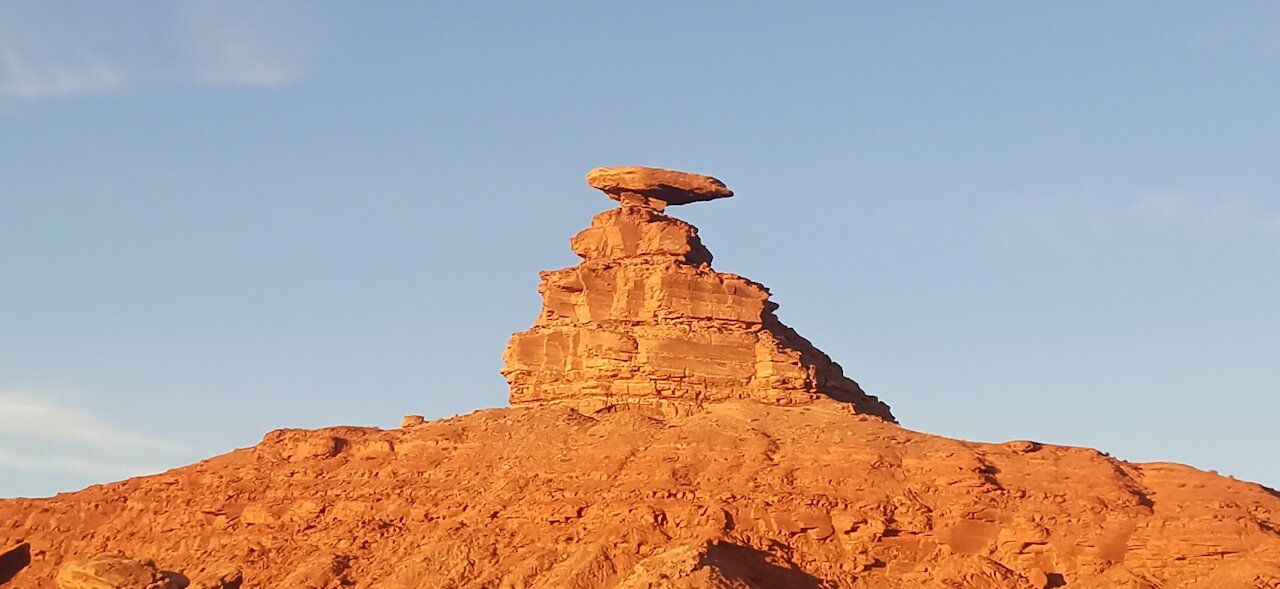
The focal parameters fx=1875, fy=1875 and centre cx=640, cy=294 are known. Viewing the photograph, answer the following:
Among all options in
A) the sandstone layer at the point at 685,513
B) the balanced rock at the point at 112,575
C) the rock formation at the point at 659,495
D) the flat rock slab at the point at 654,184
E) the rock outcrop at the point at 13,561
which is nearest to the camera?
the balanced rock at the point at 112,575

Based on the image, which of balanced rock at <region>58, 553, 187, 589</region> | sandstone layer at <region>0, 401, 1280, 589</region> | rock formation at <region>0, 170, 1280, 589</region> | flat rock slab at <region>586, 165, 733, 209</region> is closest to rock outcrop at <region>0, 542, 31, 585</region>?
rock formation at <region>0, 170, 1280, 589</region>

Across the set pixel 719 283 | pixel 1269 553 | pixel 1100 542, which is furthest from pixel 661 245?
pixel 1269 553

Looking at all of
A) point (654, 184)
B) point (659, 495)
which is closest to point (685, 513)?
point (659, 495)

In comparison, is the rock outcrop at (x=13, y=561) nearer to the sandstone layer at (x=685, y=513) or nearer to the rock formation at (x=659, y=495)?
the rock formation at (x=659, y=495)

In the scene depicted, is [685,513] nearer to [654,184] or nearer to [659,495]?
[659,495]

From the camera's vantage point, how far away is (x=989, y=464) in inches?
2280

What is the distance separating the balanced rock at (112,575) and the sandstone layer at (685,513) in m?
12.6

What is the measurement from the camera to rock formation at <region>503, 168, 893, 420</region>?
62500mm

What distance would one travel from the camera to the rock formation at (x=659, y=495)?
53969 mm

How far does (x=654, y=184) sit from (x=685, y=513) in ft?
53.1

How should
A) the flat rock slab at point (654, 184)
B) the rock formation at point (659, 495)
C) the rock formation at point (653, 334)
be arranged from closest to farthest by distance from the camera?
1. the rock formation at point (659, 495)
2. the rock formation at point (653, 334)
3. the flat rock slab at point (654, 184)

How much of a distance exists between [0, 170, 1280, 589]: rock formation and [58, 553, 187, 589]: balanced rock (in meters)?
4.58

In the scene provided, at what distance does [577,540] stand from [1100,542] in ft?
50.0

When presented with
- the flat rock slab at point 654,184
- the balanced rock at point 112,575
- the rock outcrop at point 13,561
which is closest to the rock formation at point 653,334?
the flat rock slab at point 654,184
